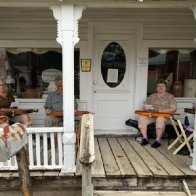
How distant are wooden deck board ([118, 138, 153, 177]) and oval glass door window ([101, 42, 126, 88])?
3.90 feet

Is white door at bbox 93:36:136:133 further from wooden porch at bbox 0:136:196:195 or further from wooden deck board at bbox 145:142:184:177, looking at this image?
wooden porch at bbox 0:136:196:195

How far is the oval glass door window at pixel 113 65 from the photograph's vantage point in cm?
448

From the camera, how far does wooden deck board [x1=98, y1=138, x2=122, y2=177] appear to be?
9.58 feet

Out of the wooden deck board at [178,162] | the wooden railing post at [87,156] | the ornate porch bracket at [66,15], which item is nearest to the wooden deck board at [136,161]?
the wooden deck board at [178,162]

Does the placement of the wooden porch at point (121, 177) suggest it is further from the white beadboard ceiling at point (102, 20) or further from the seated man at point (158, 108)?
the white beadboard ceiling at point (102, 20)

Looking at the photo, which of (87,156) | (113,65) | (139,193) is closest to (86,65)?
(113,65)

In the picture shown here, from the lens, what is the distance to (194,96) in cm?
463

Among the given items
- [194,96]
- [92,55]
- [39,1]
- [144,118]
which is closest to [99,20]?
[92,55]

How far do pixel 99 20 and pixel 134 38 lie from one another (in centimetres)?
72

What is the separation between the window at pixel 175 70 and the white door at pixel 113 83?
1.29 ft

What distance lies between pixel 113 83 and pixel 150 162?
1.80 meters

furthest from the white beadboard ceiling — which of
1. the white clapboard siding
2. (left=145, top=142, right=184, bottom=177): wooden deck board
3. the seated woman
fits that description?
(left=145, top=142, right=184, bottom=177): wooden deck board

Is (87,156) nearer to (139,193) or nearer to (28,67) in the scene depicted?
(139,193)

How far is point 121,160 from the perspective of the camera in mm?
3312
